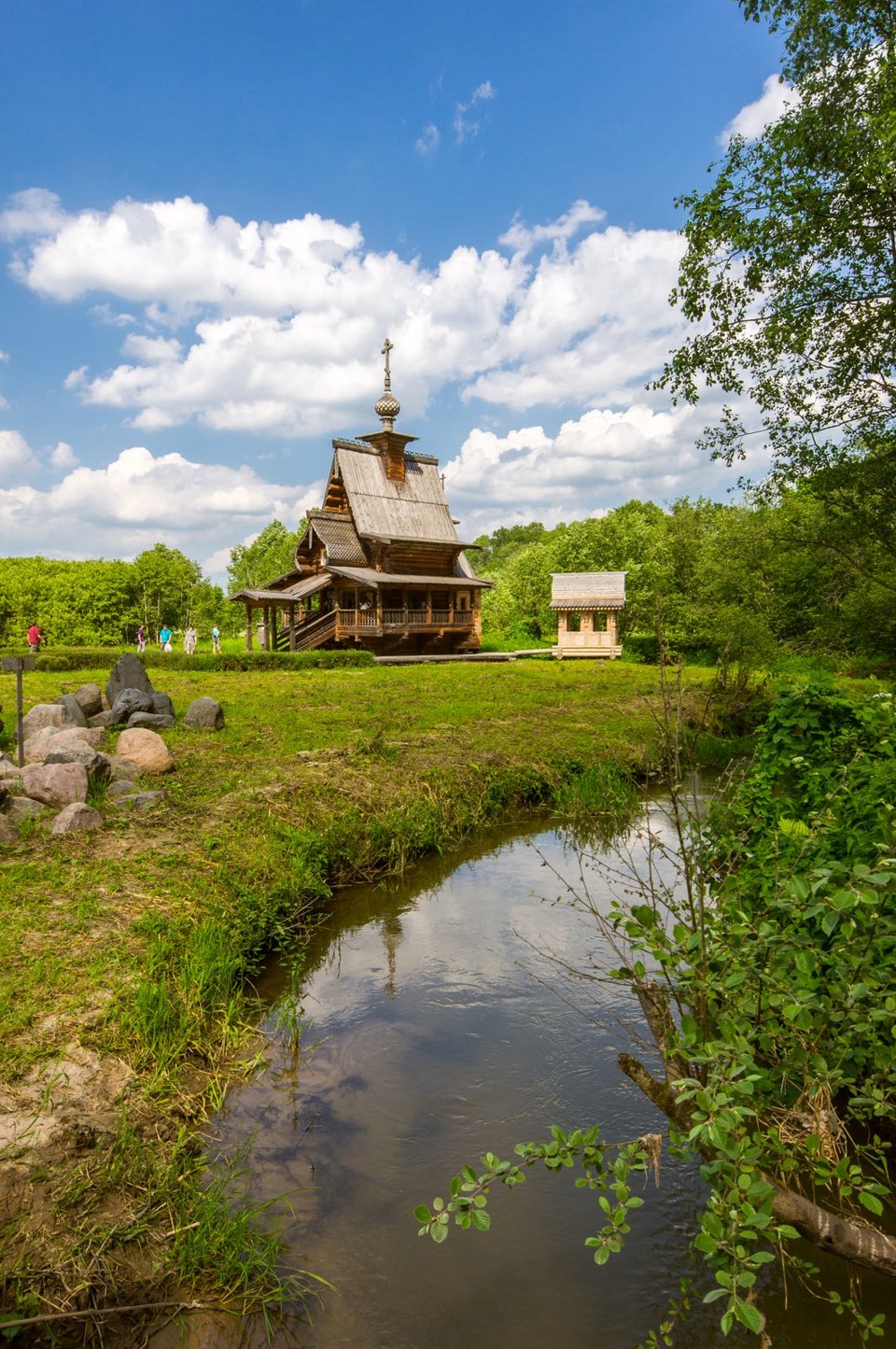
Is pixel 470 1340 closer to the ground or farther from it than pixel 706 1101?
closer to the ground

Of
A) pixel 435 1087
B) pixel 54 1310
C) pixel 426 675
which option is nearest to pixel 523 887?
pixel 435 1087

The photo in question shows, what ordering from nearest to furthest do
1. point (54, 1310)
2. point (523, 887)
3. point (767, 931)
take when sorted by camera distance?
point (767, 931) < point (54, 1310) < point (523, 887)

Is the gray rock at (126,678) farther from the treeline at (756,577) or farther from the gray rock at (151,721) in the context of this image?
the treeline at (756,577)

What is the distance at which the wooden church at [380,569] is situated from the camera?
35.9m

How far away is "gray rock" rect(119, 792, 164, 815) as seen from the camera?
377 inches

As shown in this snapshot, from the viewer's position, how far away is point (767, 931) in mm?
2938

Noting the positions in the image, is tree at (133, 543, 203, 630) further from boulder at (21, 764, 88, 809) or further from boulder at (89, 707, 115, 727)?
boulder at (21, 764, 88, 809)

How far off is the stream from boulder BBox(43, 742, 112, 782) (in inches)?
146

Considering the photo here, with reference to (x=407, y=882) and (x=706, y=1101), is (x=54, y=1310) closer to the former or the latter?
(x=706, y=1101)

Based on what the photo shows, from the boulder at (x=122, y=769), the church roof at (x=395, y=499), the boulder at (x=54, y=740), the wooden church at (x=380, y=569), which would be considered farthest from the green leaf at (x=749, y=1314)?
the church roof at (x=395, y=499)

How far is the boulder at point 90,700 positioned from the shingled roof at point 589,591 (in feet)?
91.2

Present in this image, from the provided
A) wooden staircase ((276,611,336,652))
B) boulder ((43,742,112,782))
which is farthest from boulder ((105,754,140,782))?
wooden staircase ((276,611,336,652))

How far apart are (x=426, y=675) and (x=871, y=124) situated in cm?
1856

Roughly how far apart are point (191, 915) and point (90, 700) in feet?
28.4
